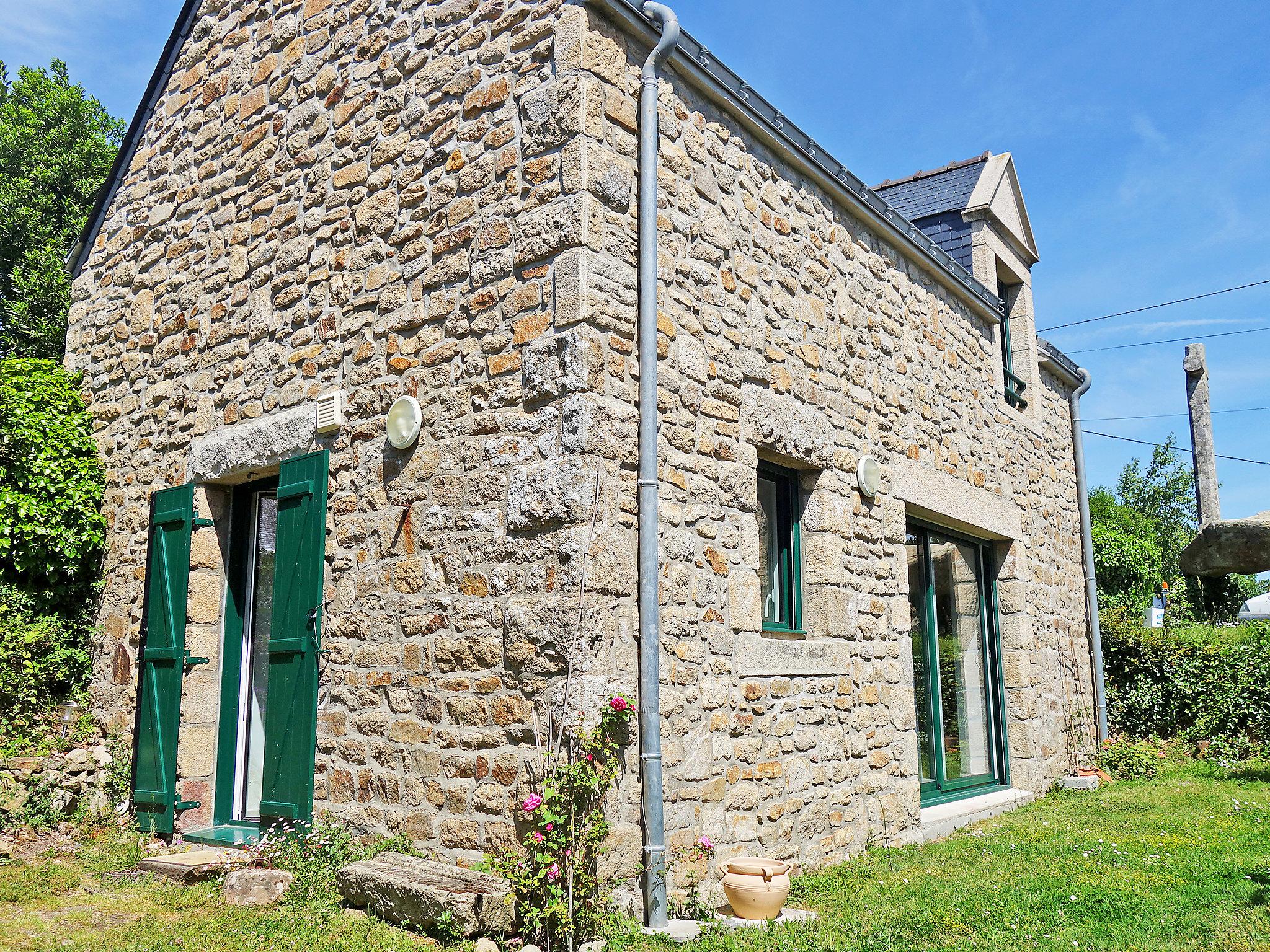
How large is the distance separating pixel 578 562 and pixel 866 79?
709 cm

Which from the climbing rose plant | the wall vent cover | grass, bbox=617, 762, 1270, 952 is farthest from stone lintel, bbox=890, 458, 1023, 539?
A: the wall vent cover

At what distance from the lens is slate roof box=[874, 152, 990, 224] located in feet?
32.1

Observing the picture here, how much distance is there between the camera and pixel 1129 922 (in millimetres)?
4480

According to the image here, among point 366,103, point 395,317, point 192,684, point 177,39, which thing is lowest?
point 192,684

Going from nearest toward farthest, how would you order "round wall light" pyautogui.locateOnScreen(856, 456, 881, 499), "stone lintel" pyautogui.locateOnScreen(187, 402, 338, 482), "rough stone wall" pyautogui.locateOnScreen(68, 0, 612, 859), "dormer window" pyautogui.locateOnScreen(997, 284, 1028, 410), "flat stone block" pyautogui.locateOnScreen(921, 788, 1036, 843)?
"rough stone wall" pyautogui.locateOnScreen(68, 0, 612, 859)
"stone lintel" pyautogui.locateOnScreen(187, 402, 338, 482)
"round wall light" pyautogui.locateOnScreen(856, 456, 881, 499)
"flat stone block" pyautogui.locateOnScreen(921, 788, 1036, 843)
"dormer window" pyautogui.locateOnScreen(997, 284, 1028, 410)

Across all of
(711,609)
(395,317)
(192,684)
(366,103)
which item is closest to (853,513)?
(711,609)

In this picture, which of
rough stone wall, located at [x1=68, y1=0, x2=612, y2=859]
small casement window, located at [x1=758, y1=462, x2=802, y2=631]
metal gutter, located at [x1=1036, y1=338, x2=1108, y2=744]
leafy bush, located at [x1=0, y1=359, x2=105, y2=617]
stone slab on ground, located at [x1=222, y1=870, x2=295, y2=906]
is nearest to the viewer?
rough stone wall, located at [x1=68, y1=0, x2=612, y2=859]

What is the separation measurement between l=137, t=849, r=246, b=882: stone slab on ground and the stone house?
0.43m

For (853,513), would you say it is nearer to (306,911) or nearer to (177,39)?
(306,911)

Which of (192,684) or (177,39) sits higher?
(177,39)

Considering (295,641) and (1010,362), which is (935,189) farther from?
(295,641)

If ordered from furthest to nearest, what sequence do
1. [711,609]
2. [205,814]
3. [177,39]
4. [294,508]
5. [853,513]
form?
[177,39], [853,513], [205,814], [294,508], [711,609]

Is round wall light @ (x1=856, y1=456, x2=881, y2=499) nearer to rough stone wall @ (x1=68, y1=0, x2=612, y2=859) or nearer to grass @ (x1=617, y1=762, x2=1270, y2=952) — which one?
grass @ (x1=617, y1=762, x2=1270, y2=952)

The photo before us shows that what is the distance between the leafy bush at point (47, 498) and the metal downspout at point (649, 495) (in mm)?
4662
